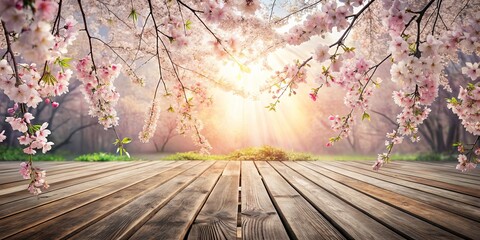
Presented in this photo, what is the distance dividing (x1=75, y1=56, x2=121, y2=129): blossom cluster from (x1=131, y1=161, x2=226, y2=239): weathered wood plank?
32.4 inches

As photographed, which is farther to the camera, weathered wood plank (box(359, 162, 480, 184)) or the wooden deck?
weathered wood plank (box(359, 162, 480, 184))

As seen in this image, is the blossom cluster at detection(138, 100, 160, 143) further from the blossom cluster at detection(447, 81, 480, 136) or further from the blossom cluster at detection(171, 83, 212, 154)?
the blossom cluster at detection(447, 81, 480, 136)

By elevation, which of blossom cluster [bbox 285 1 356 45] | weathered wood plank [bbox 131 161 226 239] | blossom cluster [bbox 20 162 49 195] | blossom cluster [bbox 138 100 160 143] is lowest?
weathered wood plank [bbox 131 161 226 239]

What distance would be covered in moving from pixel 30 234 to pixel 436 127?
46.2ft

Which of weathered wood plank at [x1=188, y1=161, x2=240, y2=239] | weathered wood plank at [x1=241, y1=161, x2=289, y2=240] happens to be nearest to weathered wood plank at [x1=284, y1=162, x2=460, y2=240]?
weathered wood plank at [x1=241, y1=161, x2=289, y2=240]

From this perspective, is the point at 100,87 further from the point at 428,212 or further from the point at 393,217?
the point at 428,212

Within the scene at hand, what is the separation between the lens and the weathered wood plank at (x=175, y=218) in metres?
1.27

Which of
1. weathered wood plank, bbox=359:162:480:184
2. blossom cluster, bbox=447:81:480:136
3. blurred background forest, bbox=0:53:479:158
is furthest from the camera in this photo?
blurred background forest, bbox=0:53:479:158

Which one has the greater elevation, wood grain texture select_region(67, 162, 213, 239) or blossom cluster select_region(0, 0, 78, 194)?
blossom cluster select_region(0, 0, 78, 194)

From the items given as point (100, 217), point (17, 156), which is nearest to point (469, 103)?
point (100, 217)

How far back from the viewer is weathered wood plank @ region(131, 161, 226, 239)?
1271mm

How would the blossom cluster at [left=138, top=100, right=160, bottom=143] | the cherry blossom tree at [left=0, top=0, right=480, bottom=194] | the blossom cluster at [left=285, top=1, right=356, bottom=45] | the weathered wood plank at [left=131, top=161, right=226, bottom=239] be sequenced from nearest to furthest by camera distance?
the weathered wood plank at [left=131, top=161, right=226, bottom=239], the cherry blossom tree at [left=0, top=0, right=480, bottom=194], the blossom cluster at [left=285, top=1, right=356, bottom=45], the blossom cluster at [left=138, top=100, right=160, bottom=143]

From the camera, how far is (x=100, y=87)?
84.4 inches

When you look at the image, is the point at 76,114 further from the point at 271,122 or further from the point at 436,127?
the point at 436,127
